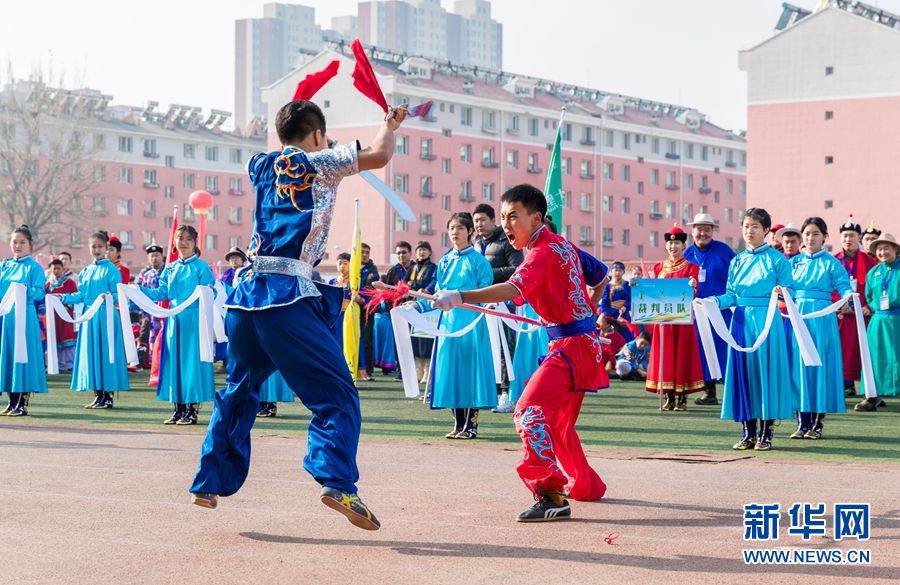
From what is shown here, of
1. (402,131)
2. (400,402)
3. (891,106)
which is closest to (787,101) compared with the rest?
(891,106)

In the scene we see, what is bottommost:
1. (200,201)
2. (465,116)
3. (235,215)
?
(200,201)

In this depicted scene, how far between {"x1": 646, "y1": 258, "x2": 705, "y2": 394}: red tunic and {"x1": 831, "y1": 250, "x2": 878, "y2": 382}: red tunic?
2515 mm

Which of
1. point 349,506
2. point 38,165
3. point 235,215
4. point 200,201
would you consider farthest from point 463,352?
point 235,215

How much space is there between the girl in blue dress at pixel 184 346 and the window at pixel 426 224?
64.0 metres

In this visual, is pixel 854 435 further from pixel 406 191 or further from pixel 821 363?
pixel 406 191

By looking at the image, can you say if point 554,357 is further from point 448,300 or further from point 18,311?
point 18,311

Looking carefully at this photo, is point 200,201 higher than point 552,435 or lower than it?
higher

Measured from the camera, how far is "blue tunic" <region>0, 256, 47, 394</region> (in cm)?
1334

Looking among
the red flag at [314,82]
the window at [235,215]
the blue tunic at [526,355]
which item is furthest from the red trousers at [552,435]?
the window at [235,215]

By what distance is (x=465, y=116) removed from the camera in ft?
254

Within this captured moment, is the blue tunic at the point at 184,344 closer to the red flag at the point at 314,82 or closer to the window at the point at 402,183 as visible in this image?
the red flag at the point at 314,82

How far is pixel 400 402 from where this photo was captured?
15.2m

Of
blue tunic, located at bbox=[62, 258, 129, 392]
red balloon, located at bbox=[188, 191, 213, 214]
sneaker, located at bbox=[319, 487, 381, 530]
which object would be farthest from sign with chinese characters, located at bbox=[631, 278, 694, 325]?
red balloon, located at bbox=[188, 191, 213, 214]

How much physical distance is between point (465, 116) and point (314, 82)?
71.3m
